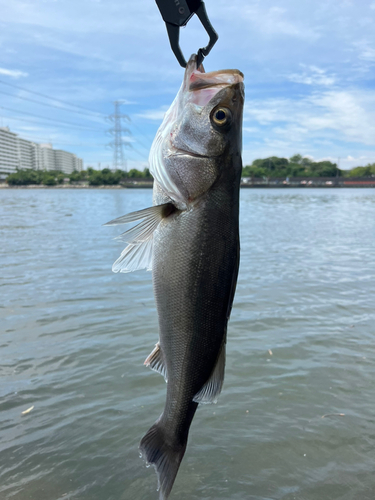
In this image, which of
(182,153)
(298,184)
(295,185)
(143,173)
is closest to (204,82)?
(182,153)

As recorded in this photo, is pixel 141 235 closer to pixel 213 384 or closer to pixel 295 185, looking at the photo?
pixel 213 384

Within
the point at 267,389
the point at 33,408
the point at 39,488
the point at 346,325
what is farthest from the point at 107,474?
the point at 346,325

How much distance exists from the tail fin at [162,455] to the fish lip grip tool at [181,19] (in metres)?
2.35

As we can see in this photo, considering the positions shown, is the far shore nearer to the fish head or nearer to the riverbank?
the riverbank

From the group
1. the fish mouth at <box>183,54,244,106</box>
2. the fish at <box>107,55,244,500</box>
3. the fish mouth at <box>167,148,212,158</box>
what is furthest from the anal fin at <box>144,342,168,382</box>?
the fish mouth at <box>183,54,244,106</box>

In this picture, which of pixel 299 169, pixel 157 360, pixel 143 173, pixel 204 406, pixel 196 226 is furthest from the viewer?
pixel 299 169

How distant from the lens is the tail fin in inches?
101

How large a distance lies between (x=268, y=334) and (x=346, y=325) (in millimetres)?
1901

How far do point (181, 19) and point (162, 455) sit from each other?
2.72 m

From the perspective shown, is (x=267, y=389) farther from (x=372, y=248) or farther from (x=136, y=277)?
(x=372, y=248)

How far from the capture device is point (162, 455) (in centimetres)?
261

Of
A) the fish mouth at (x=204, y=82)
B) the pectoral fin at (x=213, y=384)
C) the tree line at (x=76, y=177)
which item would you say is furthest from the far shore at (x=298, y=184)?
the pectoral fin at (x=213, y=384)

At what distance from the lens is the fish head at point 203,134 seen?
2387mm

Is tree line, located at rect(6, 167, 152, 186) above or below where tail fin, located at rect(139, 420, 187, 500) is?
above
